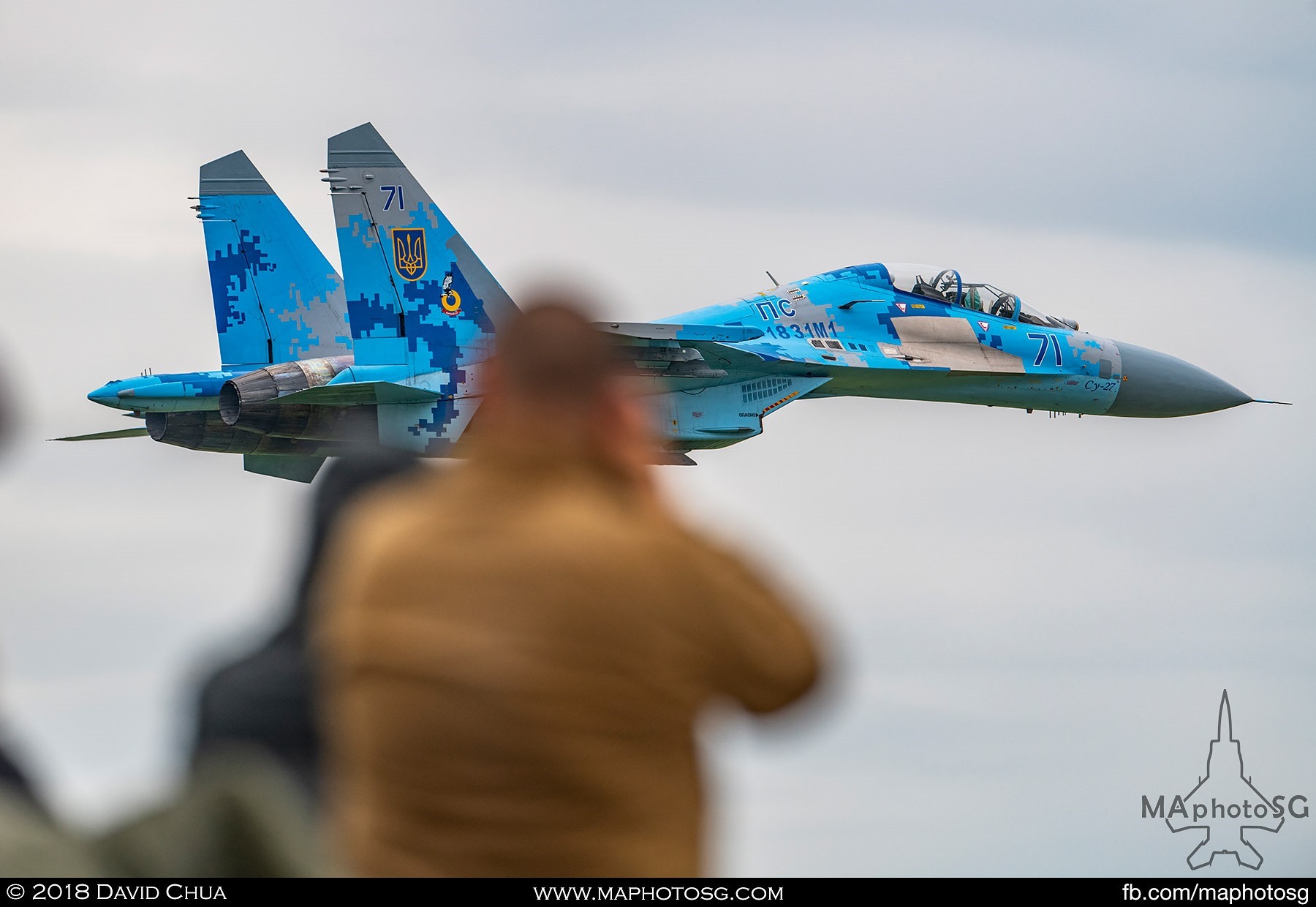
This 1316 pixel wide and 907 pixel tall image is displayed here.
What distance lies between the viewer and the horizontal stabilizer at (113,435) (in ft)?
100

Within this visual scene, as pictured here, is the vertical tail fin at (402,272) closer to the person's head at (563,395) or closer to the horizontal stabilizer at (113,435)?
the horizontal stabilizer at (113,435)

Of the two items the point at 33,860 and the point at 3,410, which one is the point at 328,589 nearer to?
the point at 3,410

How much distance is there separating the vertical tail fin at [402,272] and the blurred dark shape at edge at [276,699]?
20.6 metres

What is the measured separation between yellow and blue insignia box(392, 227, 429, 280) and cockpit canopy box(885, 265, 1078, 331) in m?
7.06

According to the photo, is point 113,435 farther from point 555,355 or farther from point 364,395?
point 555,355

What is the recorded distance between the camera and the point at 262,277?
29656 millimetres

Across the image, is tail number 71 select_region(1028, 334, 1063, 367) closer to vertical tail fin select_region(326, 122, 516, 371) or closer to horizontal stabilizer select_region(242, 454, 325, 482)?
vertical tail fin select_region(326, 122, 516, 371)

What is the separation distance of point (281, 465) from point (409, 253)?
4382mm

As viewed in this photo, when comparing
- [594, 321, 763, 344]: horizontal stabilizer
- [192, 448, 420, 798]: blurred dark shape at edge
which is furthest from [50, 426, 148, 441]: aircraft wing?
[192, 448, 420, 798]: blurred dark shape at edge

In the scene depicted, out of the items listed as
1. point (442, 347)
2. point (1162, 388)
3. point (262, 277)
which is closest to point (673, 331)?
point (442, 347)

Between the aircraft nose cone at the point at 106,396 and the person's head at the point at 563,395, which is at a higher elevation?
the person's head at the point at 563,395

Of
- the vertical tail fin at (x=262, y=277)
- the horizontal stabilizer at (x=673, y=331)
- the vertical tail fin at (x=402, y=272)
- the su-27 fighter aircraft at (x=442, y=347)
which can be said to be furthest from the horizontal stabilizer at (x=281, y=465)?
the horizontal stabilizer at (x=673, y=331)

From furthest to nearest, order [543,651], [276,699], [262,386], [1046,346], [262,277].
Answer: [262,277]
[1046,346]
[262,386]
[276,699]
[543,651]

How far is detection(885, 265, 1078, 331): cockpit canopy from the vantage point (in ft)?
94.0
